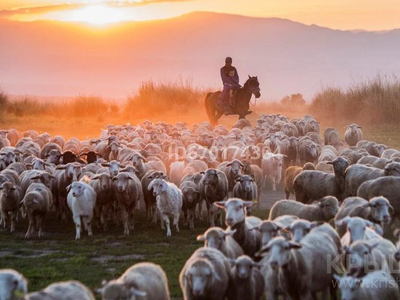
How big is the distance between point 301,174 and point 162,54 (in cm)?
16300

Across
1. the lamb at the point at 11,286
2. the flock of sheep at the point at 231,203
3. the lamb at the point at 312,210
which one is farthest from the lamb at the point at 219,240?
the lamb at the point at 11,286

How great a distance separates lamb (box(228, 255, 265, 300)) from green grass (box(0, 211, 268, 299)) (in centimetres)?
153

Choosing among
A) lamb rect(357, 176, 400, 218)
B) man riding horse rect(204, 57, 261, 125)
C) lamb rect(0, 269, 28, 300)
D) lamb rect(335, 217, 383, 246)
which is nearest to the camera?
lamb rect(0, 269, 28, 300)

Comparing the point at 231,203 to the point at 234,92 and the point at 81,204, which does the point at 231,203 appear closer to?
the point at 81,204

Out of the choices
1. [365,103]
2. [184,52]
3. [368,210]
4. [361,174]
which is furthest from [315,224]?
[184,52]

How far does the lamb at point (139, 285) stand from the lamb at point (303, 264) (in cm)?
124

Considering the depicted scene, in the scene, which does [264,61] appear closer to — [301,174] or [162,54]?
[162,54]

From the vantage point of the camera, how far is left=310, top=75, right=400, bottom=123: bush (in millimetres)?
32812

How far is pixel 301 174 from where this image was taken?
50.5ft

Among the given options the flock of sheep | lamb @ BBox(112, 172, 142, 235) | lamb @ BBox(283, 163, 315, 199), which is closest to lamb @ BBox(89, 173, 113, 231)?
the flock of sheep

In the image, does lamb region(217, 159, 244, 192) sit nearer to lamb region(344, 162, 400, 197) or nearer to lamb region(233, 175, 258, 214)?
lamb region(233, 175, 258, 214)

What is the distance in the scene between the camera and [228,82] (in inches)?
1228

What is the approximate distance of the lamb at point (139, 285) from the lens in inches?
298

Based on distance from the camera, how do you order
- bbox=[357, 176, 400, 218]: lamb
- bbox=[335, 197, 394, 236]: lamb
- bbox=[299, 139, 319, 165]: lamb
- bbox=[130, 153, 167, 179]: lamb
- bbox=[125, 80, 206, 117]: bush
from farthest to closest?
bbox=[125, 80, 206, 117]: bush, bbox=[299, 139, 319, 165]: lamb, bbox=[130, 153, 167, 179]: lamb, bbox=[357, 176, 400, 218]: lamb, bbox=[335, 197, 394, 236]: lamb
